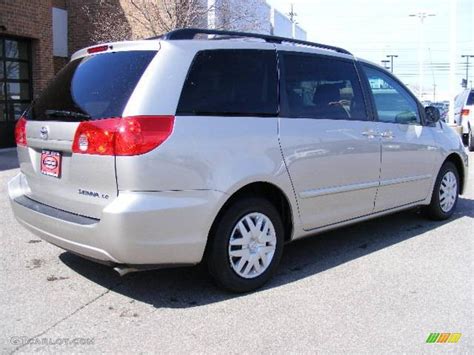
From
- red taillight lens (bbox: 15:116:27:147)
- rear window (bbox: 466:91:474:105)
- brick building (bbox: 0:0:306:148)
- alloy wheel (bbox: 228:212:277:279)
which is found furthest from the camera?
rear window (bbox: 466:91:474:105)

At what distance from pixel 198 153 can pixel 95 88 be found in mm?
892

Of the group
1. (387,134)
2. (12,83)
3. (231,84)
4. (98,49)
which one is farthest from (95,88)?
(12,83)

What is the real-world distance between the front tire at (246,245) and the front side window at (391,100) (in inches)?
74.7

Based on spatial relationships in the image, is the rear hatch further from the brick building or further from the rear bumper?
the brick building

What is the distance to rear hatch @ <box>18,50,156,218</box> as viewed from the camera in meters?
3.68

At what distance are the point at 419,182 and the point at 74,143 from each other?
3.86 meters

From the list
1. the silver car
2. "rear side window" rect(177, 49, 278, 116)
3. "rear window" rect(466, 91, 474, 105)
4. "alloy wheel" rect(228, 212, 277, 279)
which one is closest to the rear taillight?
the silver car

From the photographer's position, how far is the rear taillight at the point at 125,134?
3549 millimetres

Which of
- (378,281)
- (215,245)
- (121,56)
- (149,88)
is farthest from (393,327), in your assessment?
(121,56)

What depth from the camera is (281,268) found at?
4844mm

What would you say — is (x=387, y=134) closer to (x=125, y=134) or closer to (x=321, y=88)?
(x=321, y=88)

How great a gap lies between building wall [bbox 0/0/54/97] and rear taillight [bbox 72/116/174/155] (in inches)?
459

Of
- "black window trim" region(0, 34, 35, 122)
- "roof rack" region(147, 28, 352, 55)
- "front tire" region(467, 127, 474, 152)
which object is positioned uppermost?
"black window trim" region(0, 34, 35, 122)

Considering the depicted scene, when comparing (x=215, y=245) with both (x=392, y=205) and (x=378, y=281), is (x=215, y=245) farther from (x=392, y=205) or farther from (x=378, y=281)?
(x=392, y=205)
